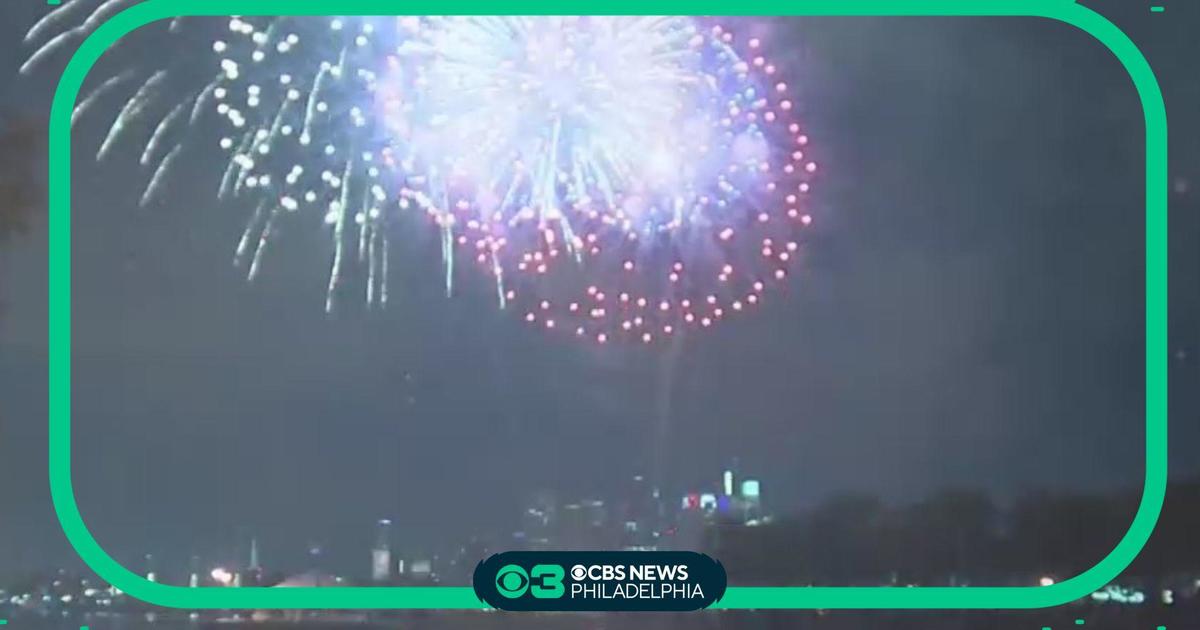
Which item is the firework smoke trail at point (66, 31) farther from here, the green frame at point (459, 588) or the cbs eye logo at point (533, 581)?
the cbs eye logo at point (533, 581)

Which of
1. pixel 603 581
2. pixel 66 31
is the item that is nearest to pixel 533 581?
pixel 603 581

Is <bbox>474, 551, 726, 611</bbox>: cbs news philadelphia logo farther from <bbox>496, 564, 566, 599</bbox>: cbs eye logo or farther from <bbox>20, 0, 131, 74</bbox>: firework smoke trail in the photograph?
<bbox>20, 0, 131, 74</bbox>: firework smoke trail

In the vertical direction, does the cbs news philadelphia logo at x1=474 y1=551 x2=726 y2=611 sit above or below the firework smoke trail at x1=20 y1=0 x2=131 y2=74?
below

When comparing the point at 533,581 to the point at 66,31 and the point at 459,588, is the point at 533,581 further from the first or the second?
the point at 66,31

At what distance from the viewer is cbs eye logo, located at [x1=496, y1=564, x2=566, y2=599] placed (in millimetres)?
3592

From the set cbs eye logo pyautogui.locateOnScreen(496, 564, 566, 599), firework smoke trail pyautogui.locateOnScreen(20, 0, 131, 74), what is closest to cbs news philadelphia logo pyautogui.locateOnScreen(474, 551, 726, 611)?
cbs eye logo pyautogui.locateOnScreen(496, 564, 566, 599)

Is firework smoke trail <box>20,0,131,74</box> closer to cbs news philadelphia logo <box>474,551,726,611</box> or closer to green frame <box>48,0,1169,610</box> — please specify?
green frame <box>48,0,1169,610</box>

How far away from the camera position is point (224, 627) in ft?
11.8

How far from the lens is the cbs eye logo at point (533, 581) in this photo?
11.8 ft

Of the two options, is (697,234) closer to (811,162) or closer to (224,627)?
(811,162)

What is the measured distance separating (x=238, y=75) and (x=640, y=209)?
3.80 ft

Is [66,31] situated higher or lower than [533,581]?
higher

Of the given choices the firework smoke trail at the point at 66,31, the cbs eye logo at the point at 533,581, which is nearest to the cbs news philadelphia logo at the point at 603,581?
the cbs eye logo at the point at 533,581

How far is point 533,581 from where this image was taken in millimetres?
3604
